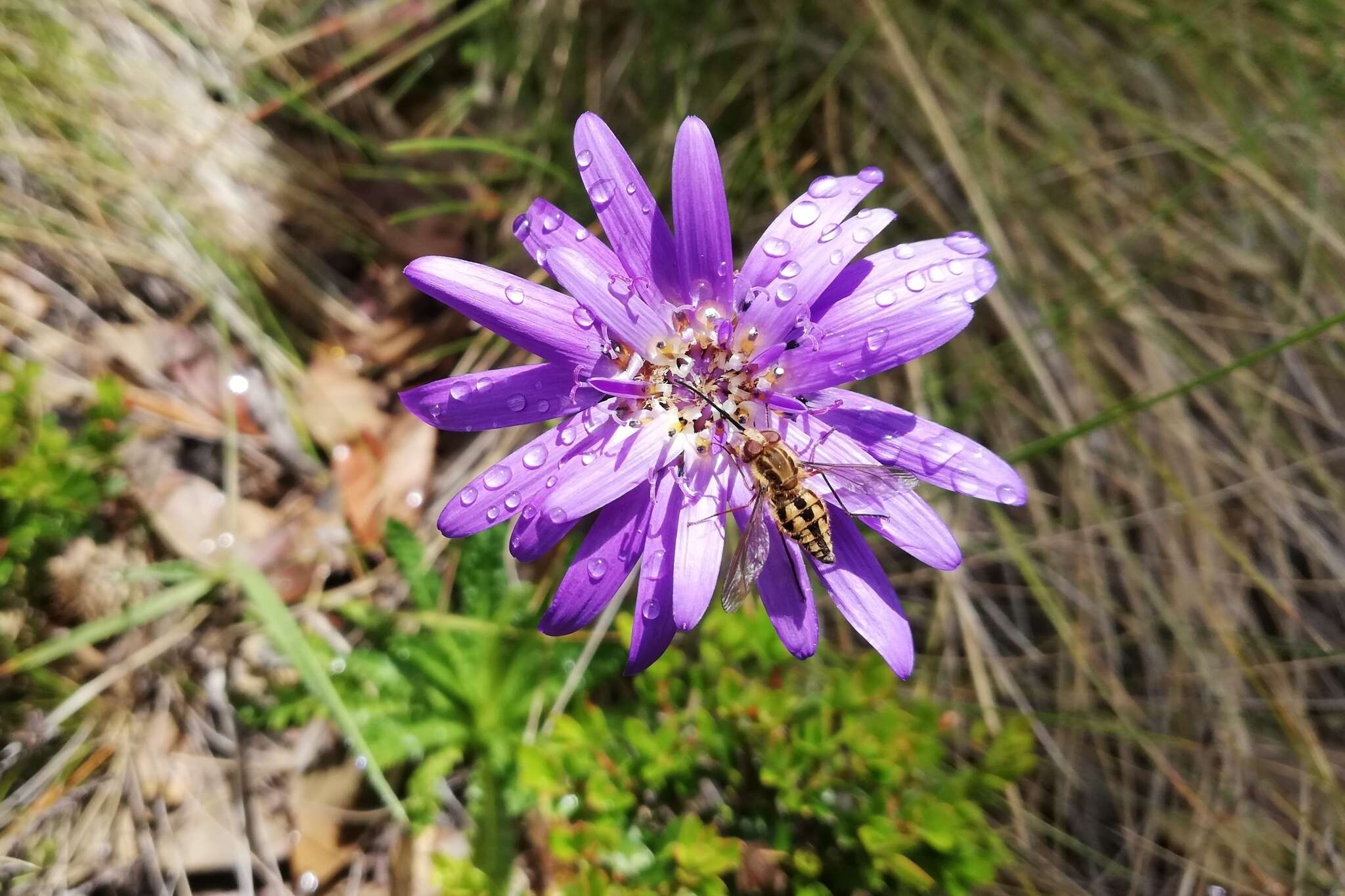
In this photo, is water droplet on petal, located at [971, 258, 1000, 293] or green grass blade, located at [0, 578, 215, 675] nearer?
water droplet on petal, located at [971, 258, 1000, 293]

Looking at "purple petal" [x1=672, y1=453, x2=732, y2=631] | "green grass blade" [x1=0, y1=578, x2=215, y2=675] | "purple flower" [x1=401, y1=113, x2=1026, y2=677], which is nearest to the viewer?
"purple petal" [x1=672, y1=453, x2=732, y2=631]

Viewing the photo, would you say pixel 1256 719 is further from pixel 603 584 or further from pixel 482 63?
pixel 482 63

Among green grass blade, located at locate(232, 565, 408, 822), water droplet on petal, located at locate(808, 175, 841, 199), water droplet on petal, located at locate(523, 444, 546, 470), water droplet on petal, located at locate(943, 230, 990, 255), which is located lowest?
green grass blade, located at locate(232, 565, 408, 822)

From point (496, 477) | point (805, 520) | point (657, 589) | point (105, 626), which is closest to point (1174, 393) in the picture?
point (805, 520)

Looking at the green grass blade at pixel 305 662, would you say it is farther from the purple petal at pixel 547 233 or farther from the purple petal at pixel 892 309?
the purple petal at pixel 892 309

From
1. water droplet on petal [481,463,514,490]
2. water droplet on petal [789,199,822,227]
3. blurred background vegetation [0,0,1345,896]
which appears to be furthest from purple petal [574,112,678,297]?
blurred background vegetation [0,0,1345,896]

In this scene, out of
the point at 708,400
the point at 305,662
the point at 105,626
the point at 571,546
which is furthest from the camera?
the point at 571,546

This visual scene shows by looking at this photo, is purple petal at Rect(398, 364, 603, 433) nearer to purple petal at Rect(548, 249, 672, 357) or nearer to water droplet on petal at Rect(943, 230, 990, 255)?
purple petal at Rect(548, 249, 672, 357)

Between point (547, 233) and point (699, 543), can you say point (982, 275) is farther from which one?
point (547, 233)
